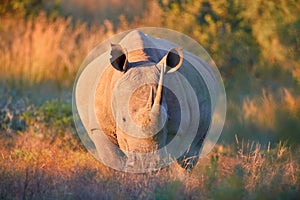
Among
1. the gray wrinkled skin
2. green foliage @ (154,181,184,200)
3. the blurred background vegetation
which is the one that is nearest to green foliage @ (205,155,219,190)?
green foliage @ (154,181,184,200)

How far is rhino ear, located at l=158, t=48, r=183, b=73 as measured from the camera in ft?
17.5

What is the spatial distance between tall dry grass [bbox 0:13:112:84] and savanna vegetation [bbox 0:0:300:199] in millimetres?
19

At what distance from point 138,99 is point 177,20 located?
5.58m

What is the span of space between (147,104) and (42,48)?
6935mm

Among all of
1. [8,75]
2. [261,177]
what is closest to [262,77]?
[261,177]

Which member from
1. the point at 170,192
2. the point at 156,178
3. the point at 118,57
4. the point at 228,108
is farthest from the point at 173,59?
the point at 228,108

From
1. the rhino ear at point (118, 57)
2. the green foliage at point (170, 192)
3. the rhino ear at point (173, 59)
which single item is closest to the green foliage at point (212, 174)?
the green foliage at point (170, 192)

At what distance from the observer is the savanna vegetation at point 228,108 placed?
5109 millimetres

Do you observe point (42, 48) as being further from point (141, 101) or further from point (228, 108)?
point (141, 101)

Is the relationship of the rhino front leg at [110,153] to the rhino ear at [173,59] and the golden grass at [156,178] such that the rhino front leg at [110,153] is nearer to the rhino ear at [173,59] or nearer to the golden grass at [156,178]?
the golden grass at [156,178]

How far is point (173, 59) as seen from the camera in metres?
5.37

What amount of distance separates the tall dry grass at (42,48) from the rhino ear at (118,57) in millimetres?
5398

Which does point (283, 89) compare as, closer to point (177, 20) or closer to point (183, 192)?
point (183, 192)

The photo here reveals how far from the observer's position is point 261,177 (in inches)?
202
